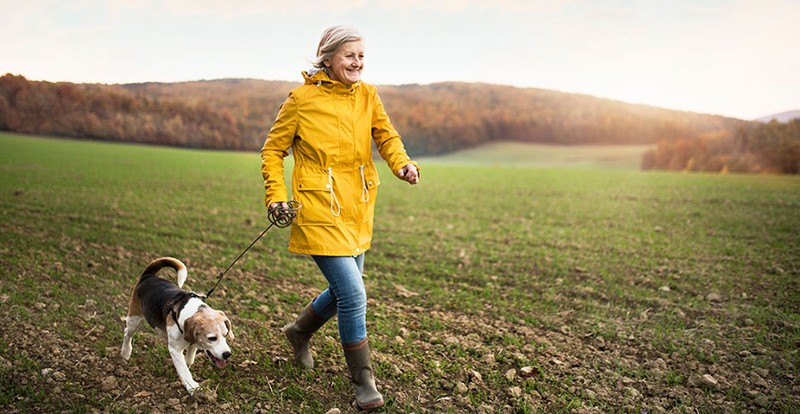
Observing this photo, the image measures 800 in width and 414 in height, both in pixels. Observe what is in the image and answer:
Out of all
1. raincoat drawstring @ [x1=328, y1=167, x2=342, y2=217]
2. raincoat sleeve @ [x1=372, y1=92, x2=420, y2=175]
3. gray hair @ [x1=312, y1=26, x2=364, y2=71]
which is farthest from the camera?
raincoat sleeve @ [x1=372, y1=92, x2=420, y2=175]

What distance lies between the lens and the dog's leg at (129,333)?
3.95 metres

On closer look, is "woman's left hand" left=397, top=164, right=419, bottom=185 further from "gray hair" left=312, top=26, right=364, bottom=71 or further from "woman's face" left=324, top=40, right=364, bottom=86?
"gray hair" left=312, top=26, right=364, bottom=71

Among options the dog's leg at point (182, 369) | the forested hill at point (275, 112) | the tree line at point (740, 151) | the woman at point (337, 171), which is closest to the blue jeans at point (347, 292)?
the woman at point (337, 171)

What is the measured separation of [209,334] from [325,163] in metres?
1.27

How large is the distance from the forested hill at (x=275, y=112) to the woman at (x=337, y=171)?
17524 mm

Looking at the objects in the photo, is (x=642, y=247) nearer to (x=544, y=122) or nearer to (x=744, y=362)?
(x=744, y=362)

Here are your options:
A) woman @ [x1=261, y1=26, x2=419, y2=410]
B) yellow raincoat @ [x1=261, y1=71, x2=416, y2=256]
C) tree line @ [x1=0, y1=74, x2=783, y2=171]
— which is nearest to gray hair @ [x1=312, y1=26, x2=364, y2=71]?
woman @ [x1=261, y1=26, x2=419, y2=410]

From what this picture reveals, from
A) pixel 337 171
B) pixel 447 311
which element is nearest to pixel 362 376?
pixel 337 171

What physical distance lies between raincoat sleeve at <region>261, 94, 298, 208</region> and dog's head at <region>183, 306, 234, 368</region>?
0.80 meters

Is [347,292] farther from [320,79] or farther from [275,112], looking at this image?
[275,112]

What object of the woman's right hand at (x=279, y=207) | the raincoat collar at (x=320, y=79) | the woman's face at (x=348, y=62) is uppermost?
the woman's face at (x=348, y=62)

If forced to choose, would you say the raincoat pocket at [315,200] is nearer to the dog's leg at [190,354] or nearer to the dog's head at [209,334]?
the dog's head at [209,334]

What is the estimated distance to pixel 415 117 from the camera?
46219 mm

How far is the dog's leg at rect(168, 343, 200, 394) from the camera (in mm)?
3541
